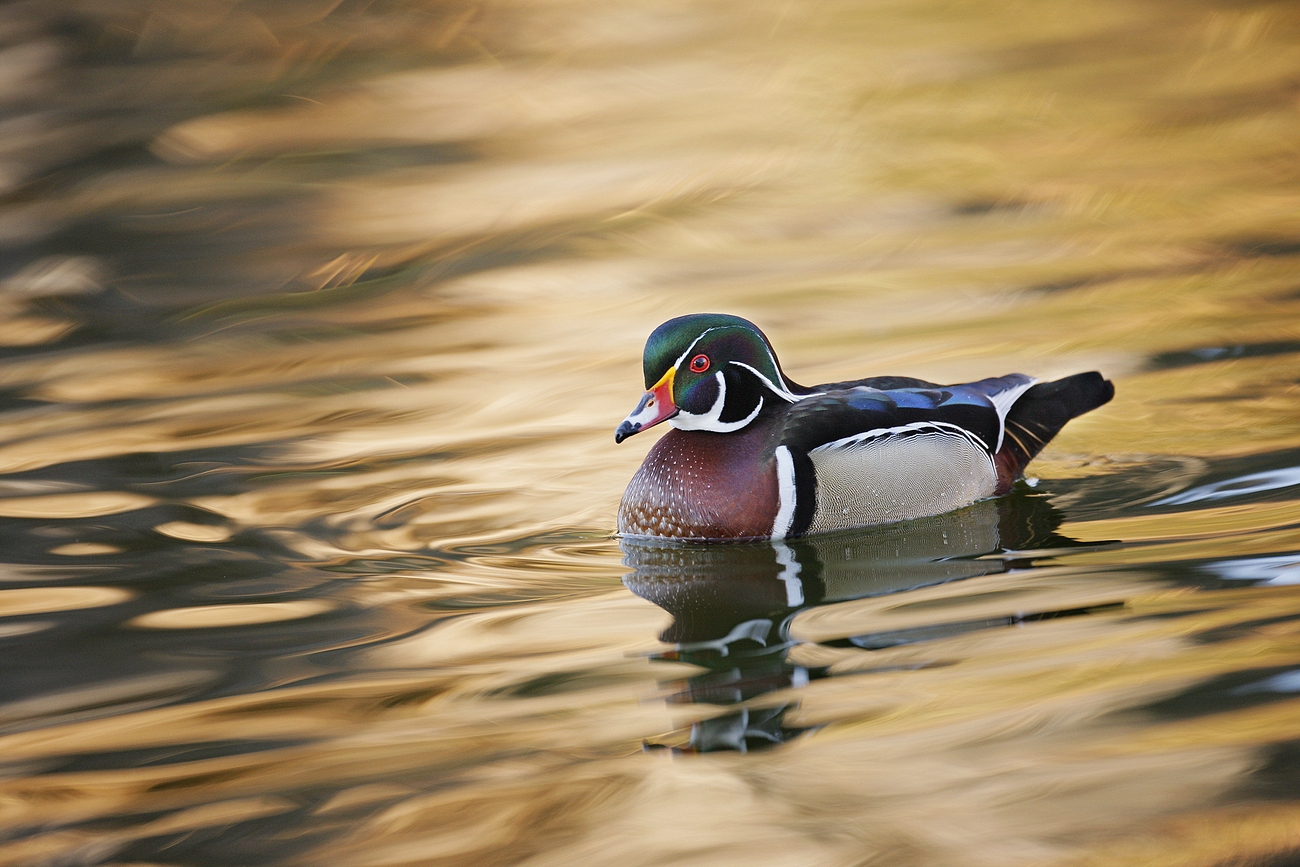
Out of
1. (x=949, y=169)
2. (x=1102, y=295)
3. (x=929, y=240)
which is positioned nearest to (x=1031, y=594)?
(x=1102, y=295)

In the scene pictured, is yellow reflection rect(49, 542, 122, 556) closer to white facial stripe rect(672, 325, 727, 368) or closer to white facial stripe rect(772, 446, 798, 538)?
white facial stripe rect(672, 325, 727, 368)

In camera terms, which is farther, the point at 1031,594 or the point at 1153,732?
the point at 1031,594

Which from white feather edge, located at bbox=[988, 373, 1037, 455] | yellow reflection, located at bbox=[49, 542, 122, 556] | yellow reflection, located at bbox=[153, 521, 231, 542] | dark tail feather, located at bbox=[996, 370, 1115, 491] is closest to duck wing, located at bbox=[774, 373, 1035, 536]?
white feather edge, located at bbox=[988, 373, 1037, 455]

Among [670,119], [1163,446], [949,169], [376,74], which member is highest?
[376,74]

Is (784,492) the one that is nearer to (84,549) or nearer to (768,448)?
(768,448)

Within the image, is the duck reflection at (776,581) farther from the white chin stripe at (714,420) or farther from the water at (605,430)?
the white chin stripe at (714,420)

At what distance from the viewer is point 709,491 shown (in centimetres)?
545

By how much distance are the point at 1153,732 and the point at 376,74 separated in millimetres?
11386

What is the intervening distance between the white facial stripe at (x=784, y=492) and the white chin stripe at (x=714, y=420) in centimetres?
21

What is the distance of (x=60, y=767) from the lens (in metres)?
3.90

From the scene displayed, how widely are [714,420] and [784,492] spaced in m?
0.40

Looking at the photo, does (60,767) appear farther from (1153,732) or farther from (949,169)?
(949,169)

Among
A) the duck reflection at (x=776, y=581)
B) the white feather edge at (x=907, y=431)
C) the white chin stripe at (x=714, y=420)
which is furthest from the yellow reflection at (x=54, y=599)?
the white feather edge at (x=907, y=431)

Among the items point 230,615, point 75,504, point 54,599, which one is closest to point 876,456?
point 230,615
